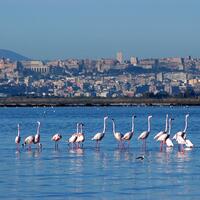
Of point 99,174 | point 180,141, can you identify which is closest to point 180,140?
point 180,141

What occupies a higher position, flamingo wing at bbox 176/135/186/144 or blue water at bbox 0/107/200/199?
flamingo wing at bbox 176/135/186/144

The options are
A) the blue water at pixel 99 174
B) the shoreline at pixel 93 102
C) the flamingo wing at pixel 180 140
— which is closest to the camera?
the blue water at pixel 99 174

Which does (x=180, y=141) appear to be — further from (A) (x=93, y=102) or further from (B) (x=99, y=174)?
(A) (x=93, y=102)

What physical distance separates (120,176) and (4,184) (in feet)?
9.95

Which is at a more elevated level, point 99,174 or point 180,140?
point 180,140

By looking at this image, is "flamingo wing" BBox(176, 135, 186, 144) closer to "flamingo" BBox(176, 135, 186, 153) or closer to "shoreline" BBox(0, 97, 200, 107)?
"flamingo" BBox(176, 135, 186, 153)

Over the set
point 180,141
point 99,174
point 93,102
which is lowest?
point 99,174

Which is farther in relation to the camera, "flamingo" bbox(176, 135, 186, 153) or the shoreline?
the shoreline

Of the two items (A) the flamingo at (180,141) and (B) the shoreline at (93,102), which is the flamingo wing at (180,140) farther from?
(B) the shoreline at (93,102)

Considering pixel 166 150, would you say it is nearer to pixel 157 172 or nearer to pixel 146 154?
pixel 146 154

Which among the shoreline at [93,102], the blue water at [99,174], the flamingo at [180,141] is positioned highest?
the shoreline at [93,102]

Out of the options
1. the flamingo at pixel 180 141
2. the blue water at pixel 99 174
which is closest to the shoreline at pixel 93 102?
the flamingo at pixel 180 141

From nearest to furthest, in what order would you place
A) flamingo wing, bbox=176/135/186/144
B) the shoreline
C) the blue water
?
the blue water < flamingo wing, bbox=176/135/186/144 < the shoreline

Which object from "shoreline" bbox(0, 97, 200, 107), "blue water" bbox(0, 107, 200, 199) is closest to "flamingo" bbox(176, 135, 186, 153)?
"blue water" bbox(0, 107, 200, 199)
